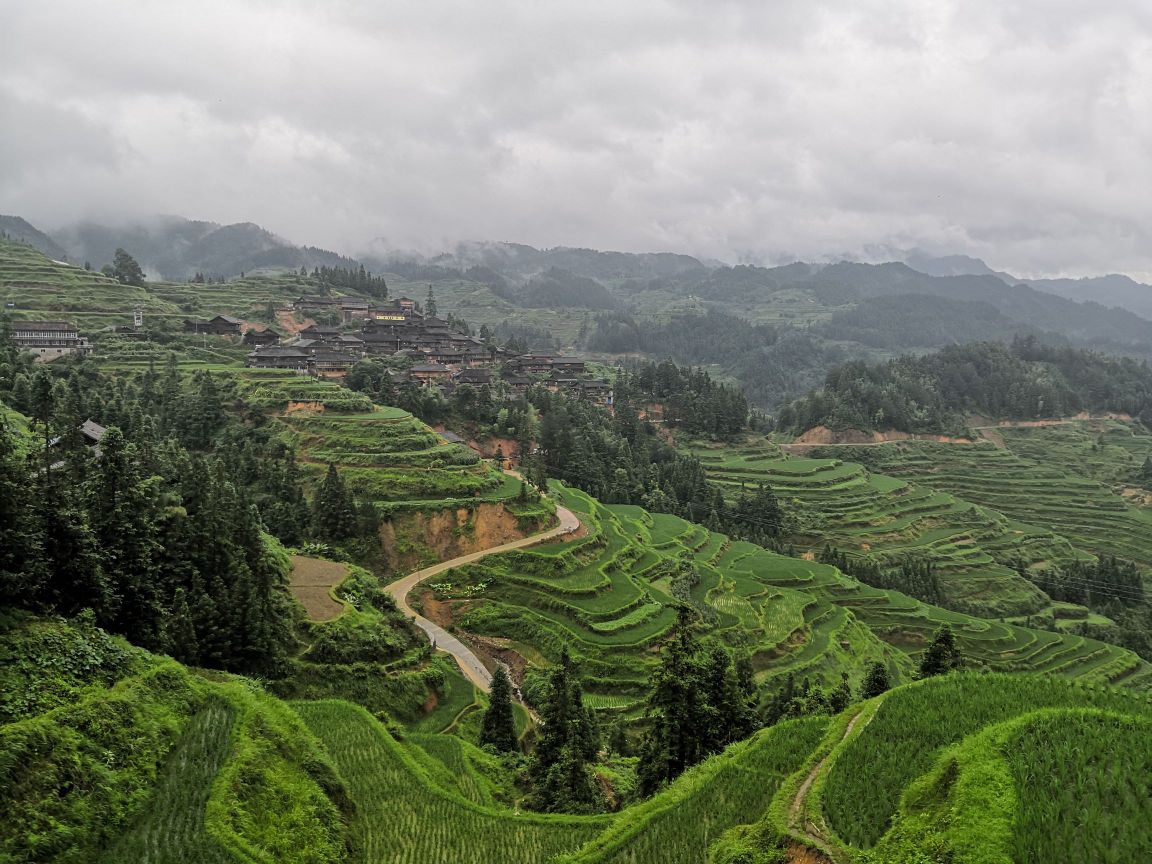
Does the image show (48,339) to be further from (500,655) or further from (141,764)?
(141,764)

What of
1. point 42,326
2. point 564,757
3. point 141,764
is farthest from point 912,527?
point 42,326

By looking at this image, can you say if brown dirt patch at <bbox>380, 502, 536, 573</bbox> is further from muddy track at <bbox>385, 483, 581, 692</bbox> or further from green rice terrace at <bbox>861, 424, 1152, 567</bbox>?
green rice terrace at <bbox>861, 424, 1152, 567</bbox>

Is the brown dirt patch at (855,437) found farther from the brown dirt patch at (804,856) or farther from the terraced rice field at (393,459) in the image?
the brown dirt patch at (804,856)

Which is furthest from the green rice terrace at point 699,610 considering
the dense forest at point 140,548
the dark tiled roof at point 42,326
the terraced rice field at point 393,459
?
the dark tiled roof at point 42,326

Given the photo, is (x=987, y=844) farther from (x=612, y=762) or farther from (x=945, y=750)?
(x=612, y=762)

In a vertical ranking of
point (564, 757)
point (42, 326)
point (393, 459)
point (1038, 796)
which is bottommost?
point (564, 757)

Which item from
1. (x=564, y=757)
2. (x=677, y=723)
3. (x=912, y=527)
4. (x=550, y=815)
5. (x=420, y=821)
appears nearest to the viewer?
(x=420, y=821)

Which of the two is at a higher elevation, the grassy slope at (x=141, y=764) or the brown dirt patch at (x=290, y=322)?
the brown dirt patch at (x=290, y=322)

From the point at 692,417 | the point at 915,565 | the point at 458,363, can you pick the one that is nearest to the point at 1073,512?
the point at 915,565
